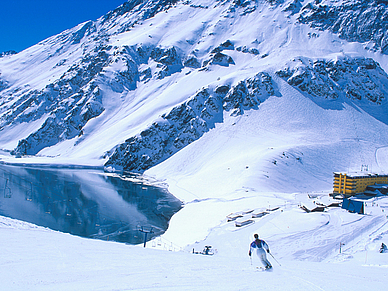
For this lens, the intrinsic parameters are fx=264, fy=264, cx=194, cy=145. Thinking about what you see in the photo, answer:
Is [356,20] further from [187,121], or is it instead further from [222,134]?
[187,121]

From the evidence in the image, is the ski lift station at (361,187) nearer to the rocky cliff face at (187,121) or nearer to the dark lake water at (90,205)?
the dark lake water at (90,205)

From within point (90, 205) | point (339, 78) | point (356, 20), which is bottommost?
point (90, 205)

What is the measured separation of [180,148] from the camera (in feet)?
314

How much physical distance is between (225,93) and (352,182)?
2741 inches

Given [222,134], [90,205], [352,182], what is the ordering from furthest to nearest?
[222,134]
[90,205]
[352,182]

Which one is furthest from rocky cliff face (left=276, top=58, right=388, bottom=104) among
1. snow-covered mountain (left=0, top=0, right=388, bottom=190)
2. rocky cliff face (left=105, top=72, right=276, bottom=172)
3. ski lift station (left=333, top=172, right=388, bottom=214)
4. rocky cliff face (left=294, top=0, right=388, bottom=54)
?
ski lift station (left=333, top=172, right=388, bottom=214)

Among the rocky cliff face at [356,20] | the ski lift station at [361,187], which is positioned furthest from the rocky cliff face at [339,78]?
the ski lift station at [361,187]

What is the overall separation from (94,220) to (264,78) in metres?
86.5

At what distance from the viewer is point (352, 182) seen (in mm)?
44406

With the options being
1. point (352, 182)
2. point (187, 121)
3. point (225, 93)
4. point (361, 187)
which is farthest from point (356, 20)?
point (352, 182)

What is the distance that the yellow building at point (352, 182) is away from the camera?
44.4m

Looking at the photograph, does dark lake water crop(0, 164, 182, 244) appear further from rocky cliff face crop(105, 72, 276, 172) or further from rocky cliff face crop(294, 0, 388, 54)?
rocky cliff face crop(294, 0, 388, 54)

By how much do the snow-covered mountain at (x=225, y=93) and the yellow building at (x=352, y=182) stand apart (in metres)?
10.4

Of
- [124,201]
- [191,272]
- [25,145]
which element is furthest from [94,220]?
[25,145]
